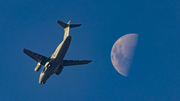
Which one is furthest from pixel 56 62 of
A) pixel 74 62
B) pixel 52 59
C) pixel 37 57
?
pixel 74 62

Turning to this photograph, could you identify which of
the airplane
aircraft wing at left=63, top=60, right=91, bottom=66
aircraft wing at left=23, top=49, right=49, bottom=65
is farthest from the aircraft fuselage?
aircraft wing at left=63, top=60, right=91, bottom=66

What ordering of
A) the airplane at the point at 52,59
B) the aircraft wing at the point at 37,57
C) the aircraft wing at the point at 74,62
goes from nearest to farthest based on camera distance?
the airplane at the point at 52,59 < the aircraft wing at the point at 37,57 < the aircraft wing at the point at 74,62

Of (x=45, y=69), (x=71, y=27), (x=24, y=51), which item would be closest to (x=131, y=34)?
(x=71, y=27)

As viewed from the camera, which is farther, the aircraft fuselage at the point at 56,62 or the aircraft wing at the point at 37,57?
the aircraft wing at the point at 37,57

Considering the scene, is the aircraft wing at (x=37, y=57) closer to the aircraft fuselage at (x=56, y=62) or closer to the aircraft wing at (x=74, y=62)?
the aircraft fuselage at (x=56, y=62)

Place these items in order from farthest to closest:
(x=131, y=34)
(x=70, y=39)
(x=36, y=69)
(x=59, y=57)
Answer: (x=131, y=34) → (x=36, y=69) → (x=59, y=57) → (x=70, y=39)

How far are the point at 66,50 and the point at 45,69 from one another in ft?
22.8

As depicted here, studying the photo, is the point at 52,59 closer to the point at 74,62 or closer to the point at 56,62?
the point at 56,62

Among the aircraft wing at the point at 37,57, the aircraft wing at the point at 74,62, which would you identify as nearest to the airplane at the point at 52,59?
the aircraft wing at the point at 37,57

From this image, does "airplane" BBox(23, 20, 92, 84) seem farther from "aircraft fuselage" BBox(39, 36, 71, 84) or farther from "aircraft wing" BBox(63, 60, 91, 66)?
"aircraft wing" BBox(63, 60, 91, 66)

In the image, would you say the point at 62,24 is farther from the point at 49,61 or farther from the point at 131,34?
the point at 131,34

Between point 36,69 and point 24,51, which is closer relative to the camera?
point 24,51

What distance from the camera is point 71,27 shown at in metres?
43.9

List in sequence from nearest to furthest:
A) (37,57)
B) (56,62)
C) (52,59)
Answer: (52,59) < (56,62) < (37,57)
